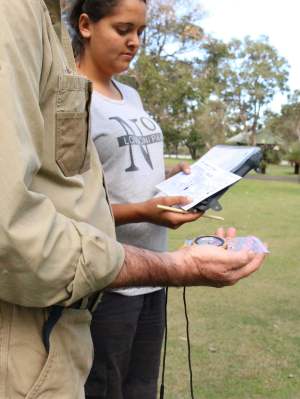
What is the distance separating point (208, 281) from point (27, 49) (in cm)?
62

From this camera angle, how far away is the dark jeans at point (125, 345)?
1.76 m

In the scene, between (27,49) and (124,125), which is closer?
(27,49)

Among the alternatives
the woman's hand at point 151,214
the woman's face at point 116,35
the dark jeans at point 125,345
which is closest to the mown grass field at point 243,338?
the dark jeans at point 125,345

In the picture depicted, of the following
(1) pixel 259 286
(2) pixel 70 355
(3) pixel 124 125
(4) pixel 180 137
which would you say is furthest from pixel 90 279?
(4) pixel 180 137

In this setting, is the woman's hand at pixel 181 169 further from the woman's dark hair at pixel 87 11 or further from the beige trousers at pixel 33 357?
the beige trousers at pixel 33 357

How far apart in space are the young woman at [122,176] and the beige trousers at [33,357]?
655 mm

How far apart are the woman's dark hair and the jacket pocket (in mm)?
652

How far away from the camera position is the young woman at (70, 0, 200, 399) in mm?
1700

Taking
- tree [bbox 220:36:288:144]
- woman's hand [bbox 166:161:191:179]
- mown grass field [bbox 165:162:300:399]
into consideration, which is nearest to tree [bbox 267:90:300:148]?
tree [bbox 220:36:288:144]

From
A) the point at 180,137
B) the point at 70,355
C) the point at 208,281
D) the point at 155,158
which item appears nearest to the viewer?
the point at 70,355

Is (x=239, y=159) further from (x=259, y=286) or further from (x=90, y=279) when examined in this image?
(x=259, y=286)

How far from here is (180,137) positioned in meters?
21.7

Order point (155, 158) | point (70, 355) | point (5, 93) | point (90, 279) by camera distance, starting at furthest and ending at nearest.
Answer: point (155, 158), point (70, 355), point (90, 279), point (5, 93)

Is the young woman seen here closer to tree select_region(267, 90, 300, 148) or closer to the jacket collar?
the jacket collar
